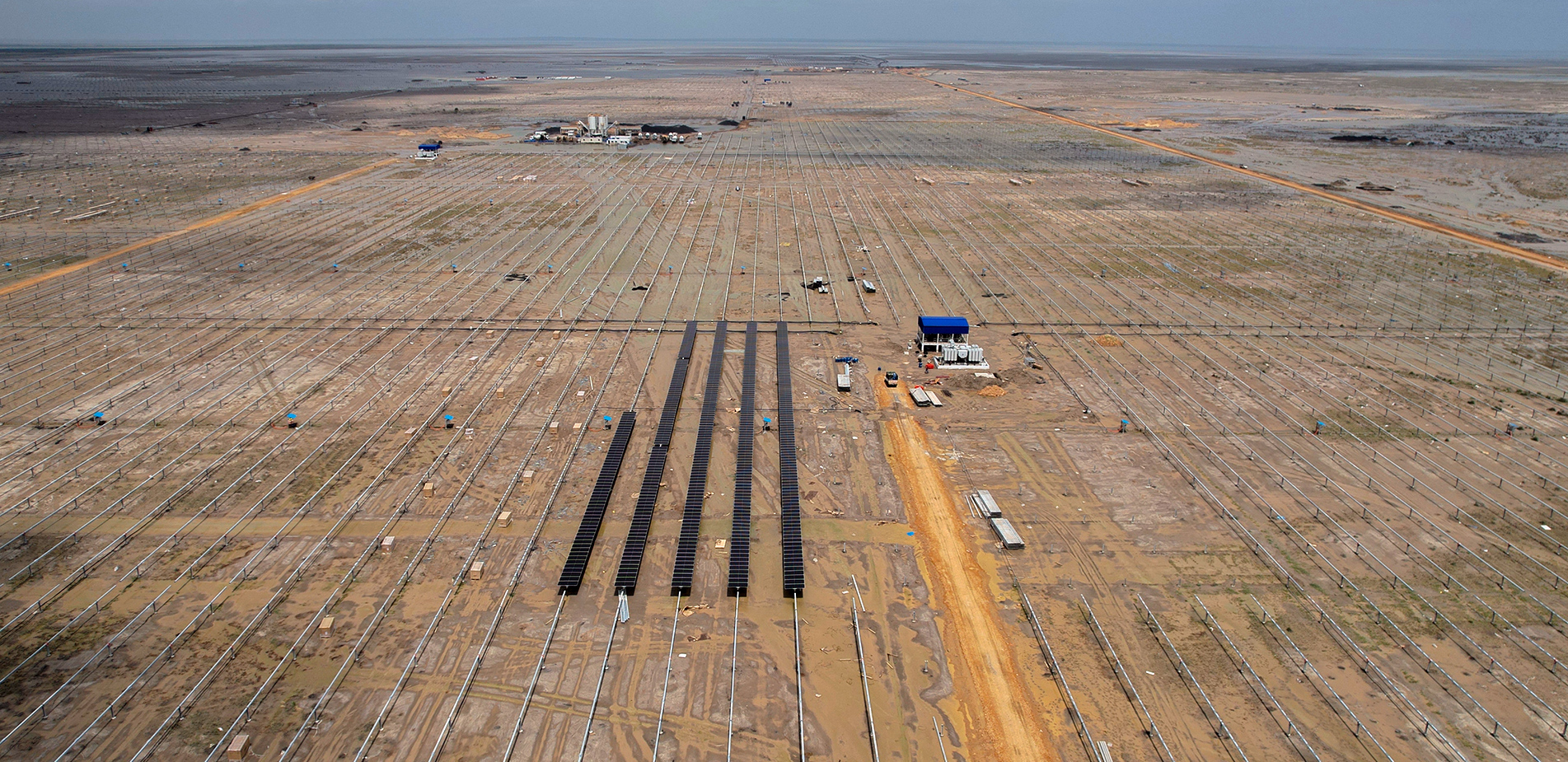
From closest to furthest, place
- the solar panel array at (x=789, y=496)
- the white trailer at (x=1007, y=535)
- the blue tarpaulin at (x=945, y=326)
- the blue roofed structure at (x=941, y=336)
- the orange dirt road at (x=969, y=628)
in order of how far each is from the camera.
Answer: the orange dirt road at (x=969, y=628), the solar panel array at (x=789, y=496), the white trailer at (x=1007, y=535), the blue roofed structure at (x=941, y=336), the blue tarpaulin at (x=945, y=326)

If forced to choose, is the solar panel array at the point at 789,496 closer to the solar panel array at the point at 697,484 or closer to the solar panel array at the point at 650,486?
the solar panel array at the point at 697,484

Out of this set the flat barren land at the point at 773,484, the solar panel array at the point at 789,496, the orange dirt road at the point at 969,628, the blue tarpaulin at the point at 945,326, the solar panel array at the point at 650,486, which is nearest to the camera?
the orange dirt road at the point at 969,628

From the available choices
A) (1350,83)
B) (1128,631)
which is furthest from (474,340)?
(1350,83)

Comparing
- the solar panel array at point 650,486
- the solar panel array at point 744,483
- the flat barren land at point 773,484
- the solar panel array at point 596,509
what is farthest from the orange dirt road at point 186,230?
the solar panel array at point 744,483

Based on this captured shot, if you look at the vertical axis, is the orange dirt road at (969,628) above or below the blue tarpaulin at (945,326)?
below

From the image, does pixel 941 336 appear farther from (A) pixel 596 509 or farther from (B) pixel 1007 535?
(A) pixel 596 509

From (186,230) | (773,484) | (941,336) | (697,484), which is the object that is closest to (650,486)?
(697,484)

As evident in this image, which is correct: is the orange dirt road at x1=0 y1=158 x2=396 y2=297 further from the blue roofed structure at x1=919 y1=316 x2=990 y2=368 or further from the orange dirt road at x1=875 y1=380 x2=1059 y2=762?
the orange dirt road at x1=875 y1=380 x2=1059 y2=762
